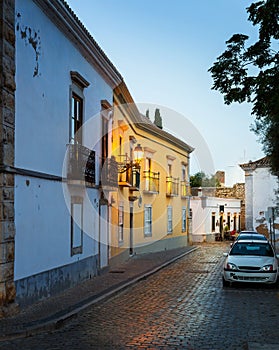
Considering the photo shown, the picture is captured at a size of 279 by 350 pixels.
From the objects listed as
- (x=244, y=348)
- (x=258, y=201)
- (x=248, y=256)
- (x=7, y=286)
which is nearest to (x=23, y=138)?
(x=7, y=286)

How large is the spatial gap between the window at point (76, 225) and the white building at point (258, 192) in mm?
29259

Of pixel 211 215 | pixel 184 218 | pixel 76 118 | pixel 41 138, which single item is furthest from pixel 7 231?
pixel 211 215

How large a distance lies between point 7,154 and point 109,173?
324 inches

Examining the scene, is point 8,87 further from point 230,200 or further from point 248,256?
point 230,200

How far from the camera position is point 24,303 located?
10562mm

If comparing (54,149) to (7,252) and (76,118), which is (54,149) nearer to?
(76,118)

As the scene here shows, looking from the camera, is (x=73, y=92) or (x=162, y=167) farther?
(x=162, y=167)

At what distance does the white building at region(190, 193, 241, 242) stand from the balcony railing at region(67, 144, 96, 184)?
96.1 ft

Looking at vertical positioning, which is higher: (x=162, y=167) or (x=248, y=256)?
(x=162, y=167)

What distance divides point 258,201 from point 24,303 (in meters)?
34.0

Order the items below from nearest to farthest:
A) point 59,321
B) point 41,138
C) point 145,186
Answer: point 59,321 < point 41,138 < point 145,186

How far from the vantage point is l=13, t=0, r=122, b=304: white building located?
10.7 meters

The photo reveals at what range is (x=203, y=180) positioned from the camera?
60.5 meters

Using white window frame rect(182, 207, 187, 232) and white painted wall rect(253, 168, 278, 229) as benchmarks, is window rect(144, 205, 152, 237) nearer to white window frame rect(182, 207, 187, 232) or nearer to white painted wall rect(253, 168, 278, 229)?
white window frame rect(182, 207, 187, 232)
